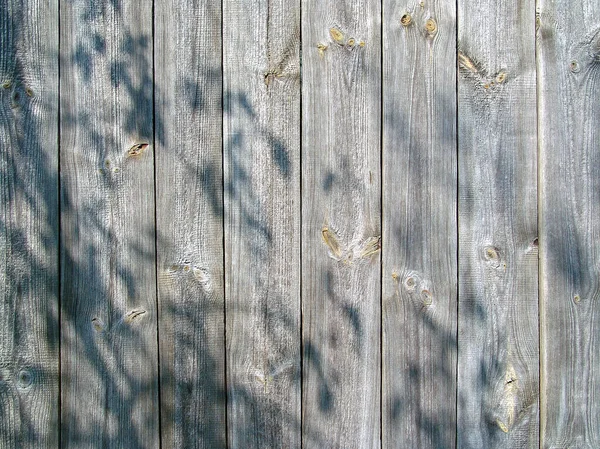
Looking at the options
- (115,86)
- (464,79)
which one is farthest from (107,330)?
(464,79)

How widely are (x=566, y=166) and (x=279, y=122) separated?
89cm

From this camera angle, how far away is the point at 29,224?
1.62m

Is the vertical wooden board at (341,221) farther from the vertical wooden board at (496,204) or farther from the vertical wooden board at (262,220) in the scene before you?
the vertical wooden board at (496,204)

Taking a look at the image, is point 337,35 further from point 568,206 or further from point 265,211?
point 568,206

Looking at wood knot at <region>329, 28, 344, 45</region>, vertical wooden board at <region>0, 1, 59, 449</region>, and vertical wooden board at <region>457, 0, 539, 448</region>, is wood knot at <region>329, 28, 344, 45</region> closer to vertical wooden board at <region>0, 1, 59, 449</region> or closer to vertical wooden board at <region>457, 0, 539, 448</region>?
vertical wooden board at <region>457, 0, 539, 448</region>

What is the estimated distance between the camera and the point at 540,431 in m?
1.64

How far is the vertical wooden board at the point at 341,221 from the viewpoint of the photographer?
1.62 m

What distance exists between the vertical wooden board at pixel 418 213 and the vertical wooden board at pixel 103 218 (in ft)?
2.38

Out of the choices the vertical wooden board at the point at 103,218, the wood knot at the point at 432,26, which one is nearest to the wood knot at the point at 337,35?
the wood knot at the point at 432,26

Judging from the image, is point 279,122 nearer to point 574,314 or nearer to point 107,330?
point 107,330

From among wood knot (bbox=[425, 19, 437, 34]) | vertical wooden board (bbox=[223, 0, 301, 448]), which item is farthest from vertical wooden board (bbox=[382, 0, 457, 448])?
vertical wooden board (bbox=[223, 0, 301, 448])

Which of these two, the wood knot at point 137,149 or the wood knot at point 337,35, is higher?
the wood knot at point 337,35

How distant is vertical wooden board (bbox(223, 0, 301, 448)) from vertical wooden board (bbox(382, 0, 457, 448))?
0.28m

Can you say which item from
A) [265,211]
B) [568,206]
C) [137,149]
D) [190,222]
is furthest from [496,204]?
[137,149]
